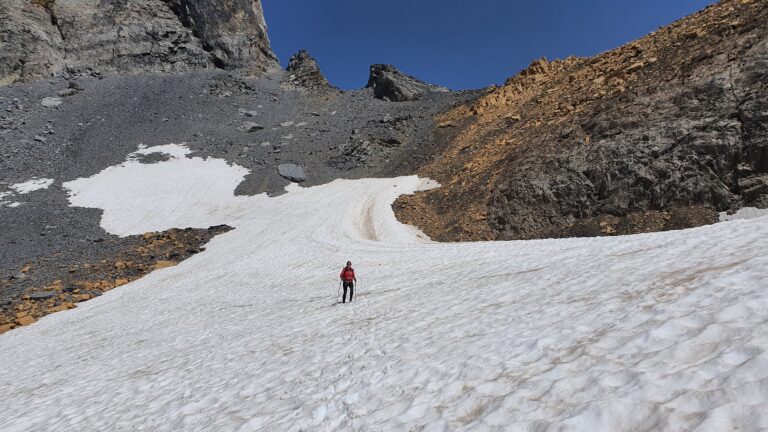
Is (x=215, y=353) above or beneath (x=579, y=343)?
beneath

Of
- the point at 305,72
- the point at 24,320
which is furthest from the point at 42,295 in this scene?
the point at 305,72

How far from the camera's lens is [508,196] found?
25.9m

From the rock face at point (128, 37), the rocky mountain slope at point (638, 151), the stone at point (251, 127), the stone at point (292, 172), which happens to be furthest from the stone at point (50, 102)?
the rocky mountain slope at point (638, 151)

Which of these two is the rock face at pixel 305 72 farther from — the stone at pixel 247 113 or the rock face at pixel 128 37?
the stone at pixel 247 113

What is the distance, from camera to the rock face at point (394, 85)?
213 ft

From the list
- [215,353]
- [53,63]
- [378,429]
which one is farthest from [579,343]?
[53,63]

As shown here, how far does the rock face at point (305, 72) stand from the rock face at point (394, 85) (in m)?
8.78

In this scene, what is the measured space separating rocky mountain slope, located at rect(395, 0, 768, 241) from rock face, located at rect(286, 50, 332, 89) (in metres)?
46.8

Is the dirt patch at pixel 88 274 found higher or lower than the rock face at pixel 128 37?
lower

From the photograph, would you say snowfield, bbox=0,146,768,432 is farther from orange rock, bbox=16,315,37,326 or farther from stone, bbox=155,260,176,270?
stone, bbox=155,260,176,270

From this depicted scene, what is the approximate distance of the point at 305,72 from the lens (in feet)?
251

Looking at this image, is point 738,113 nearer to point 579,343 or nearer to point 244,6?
point 579,343

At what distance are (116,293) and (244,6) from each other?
7419 cm

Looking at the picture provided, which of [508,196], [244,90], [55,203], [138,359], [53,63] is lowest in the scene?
[138,359]
